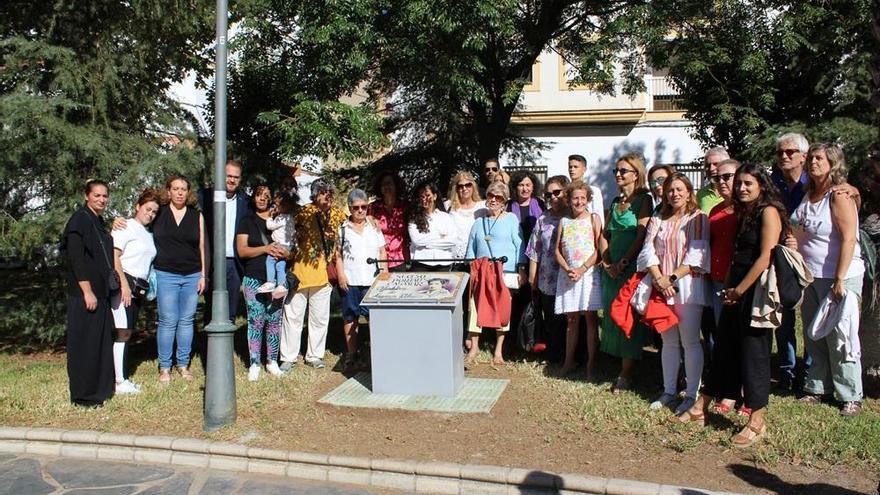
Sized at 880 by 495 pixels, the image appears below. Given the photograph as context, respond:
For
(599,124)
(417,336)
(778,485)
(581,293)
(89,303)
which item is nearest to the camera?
(778,485)

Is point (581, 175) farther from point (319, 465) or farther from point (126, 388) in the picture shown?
point (126, 388)

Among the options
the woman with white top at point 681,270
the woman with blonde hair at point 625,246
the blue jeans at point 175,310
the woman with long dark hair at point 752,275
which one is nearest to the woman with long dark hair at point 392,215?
the blue jeans at point 175,310

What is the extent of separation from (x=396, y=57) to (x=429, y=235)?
1.85 metres

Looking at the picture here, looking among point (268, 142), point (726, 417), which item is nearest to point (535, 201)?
point (726, 417)

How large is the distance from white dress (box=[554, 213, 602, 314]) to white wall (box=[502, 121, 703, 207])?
16353mm

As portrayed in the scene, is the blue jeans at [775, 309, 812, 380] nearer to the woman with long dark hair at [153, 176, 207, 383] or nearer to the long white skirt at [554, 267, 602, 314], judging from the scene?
the long white skirt at [554, 267, 602, 314]

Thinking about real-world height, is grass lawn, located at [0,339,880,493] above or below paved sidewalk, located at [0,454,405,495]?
above

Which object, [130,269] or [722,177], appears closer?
[722,177]

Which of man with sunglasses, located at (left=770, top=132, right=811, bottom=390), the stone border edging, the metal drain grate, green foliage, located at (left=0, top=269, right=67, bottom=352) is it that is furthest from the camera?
green foliage, located at (left=0, top=269, right=67, bottom=352)

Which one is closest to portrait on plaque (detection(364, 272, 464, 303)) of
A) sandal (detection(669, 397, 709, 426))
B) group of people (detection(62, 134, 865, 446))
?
group of people (detection(62, 134, 865, 446))

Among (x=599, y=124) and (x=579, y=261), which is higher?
(x=599, y=124)

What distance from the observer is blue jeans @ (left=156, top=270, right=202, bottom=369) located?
714 cm

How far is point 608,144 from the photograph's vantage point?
2353 cm

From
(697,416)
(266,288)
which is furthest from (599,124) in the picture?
(697,416)
